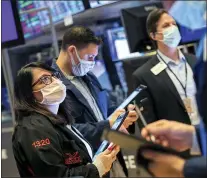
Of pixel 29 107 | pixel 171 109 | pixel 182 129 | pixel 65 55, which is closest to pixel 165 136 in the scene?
pixel 182 129

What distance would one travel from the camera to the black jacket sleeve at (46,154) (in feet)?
5.07

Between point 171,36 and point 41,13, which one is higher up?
point 41,13

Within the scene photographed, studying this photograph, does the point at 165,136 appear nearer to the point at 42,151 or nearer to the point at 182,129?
the point at 182,129

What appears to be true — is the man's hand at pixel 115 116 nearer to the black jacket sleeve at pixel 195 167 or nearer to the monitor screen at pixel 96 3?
the black jacket sleeve at pixel 195 167

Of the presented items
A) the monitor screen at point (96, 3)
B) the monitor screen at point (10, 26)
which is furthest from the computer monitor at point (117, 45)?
the monitor screen at point (10, 26)

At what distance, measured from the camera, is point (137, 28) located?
3182mm

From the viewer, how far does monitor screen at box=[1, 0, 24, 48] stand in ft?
9.45

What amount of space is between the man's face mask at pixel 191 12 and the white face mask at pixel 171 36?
0.86 m

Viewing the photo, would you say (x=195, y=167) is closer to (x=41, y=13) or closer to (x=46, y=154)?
(x=46, y=154)

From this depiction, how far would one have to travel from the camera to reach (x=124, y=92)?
A: 11.2 ft

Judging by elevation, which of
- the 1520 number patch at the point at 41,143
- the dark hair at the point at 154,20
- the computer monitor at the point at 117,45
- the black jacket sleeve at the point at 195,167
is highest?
the dark hair at the point at 154,20

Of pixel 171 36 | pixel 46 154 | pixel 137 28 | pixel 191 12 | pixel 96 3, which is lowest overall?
pixel 46 154

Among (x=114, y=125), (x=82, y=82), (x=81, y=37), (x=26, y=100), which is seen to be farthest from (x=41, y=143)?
(x=81, y=37)

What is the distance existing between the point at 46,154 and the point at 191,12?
2.80ft
